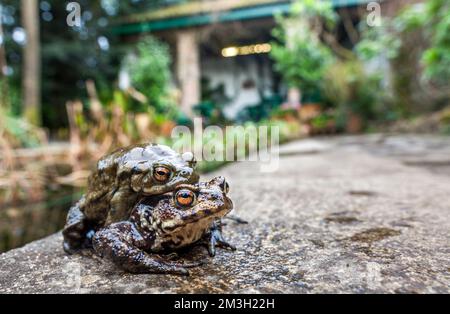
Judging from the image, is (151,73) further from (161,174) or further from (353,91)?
(161,174)

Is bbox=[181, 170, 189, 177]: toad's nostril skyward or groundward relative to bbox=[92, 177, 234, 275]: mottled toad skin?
skyward

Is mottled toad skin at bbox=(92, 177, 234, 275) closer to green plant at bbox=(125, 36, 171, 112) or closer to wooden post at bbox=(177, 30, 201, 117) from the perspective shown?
green plant at bbox=(125, 36, 171, 112)

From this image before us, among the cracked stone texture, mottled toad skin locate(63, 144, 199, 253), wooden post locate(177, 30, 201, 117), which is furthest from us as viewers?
wooden post locate(177, 30, 201, 117)

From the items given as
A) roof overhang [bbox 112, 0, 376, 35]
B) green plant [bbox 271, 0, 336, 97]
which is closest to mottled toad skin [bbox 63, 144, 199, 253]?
green plant [bbox 271, 0, 336, 97]

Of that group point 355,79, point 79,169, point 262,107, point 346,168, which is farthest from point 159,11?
point 346,168

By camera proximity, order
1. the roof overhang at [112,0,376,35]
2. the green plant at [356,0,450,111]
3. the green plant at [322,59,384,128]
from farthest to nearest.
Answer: the roof overhang at [112,0,376,35]
the green plant at [322,59,384,128]
the green plant at [356,0,450,111]

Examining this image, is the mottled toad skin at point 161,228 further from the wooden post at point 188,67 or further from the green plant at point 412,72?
the wooden post at point 188,67

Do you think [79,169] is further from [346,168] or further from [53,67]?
[53,67]
